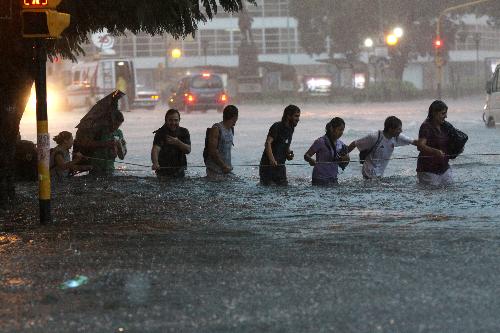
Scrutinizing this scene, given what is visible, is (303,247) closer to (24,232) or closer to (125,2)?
(24,232)

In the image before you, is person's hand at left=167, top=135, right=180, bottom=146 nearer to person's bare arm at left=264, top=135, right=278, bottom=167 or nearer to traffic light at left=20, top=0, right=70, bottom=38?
person's bare arm at left=264, top=135, right=278, bottom=167

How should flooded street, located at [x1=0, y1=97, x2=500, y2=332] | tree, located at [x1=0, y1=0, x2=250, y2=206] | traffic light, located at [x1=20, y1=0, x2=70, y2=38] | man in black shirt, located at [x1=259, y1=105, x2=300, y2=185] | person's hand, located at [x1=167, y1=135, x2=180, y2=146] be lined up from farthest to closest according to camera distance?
person's hand, located at [x1=167, y1=135, x2=180, y2=146] < man in black shirt, located at [x1=259, y1=105, x2=300, y2=185] < tree, located at [x1=0, y1=0, x2=250, y2=206] < traffic light, located at [x1=20, y1=0, x2=70, y2=38] < flooded street, located at [x1=0, y1=97, x2=500, y2=332]

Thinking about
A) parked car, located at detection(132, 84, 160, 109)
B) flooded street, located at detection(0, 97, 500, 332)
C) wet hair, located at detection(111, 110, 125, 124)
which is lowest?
flooded street, located at detection(0, 97, 500, 332)

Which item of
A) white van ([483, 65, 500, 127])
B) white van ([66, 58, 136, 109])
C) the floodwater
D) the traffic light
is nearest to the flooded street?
the floodwater

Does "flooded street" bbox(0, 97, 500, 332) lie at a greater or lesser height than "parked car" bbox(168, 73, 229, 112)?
lesser

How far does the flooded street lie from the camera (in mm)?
6703

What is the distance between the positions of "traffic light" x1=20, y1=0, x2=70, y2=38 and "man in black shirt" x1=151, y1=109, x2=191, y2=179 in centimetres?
449

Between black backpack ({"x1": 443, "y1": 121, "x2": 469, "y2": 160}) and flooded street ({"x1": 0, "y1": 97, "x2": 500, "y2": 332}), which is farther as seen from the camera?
black backpack ({"x1": 443, "y1": 121, "x2": 469, "y2": 160})

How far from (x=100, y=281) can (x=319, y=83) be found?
7201 cm

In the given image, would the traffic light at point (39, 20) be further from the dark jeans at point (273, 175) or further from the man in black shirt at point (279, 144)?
the dark jeans at point (273, 175)

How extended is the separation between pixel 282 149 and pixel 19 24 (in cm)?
373

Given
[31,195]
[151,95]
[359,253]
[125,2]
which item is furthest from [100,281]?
[151,95]

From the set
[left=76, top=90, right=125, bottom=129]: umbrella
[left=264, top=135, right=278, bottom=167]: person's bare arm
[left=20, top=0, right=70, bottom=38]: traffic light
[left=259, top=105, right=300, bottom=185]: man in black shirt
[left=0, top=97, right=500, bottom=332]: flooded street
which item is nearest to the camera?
[left=0, top=97, right=500, bottom=332]: flooded street

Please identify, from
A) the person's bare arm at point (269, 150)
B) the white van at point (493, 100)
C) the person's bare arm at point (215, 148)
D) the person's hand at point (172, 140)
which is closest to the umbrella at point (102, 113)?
the person's hand at point (172, 140)
